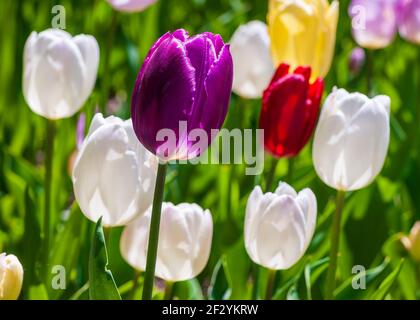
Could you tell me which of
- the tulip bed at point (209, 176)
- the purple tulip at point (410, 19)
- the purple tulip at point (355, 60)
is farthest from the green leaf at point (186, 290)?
the purple tulip at point (355, 60)

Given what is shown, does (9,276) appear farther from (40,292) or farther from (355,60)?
(355,60)

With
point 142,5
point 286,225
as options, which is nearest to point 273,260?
point 286,225

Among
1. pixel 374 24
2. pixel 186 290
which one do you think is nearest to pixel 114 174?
pixel 186 290

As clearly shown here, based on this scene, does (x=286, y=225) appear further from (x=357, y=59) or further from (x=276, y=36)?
(x=357, y=59)

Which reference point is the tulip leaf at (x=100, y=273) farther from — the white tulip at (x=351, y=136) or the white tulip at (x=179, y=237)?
the white tulip at (x=351, y=136)

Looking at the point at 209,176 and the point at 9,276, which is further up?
the point at 9,276

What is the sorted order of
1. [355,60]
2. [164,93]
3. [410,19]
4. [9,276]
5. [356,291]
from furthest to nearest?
1. [355,60]
2. [410,19]
3. [356,291]
4. [9,276]
5. [164,93]

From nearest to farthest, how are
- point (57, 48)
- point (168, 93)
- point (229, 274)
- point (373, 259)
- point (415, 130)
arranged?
point (168, 93)
point (57, 48)
point (229, 274)
point (373, 259)
point (415, 130)
